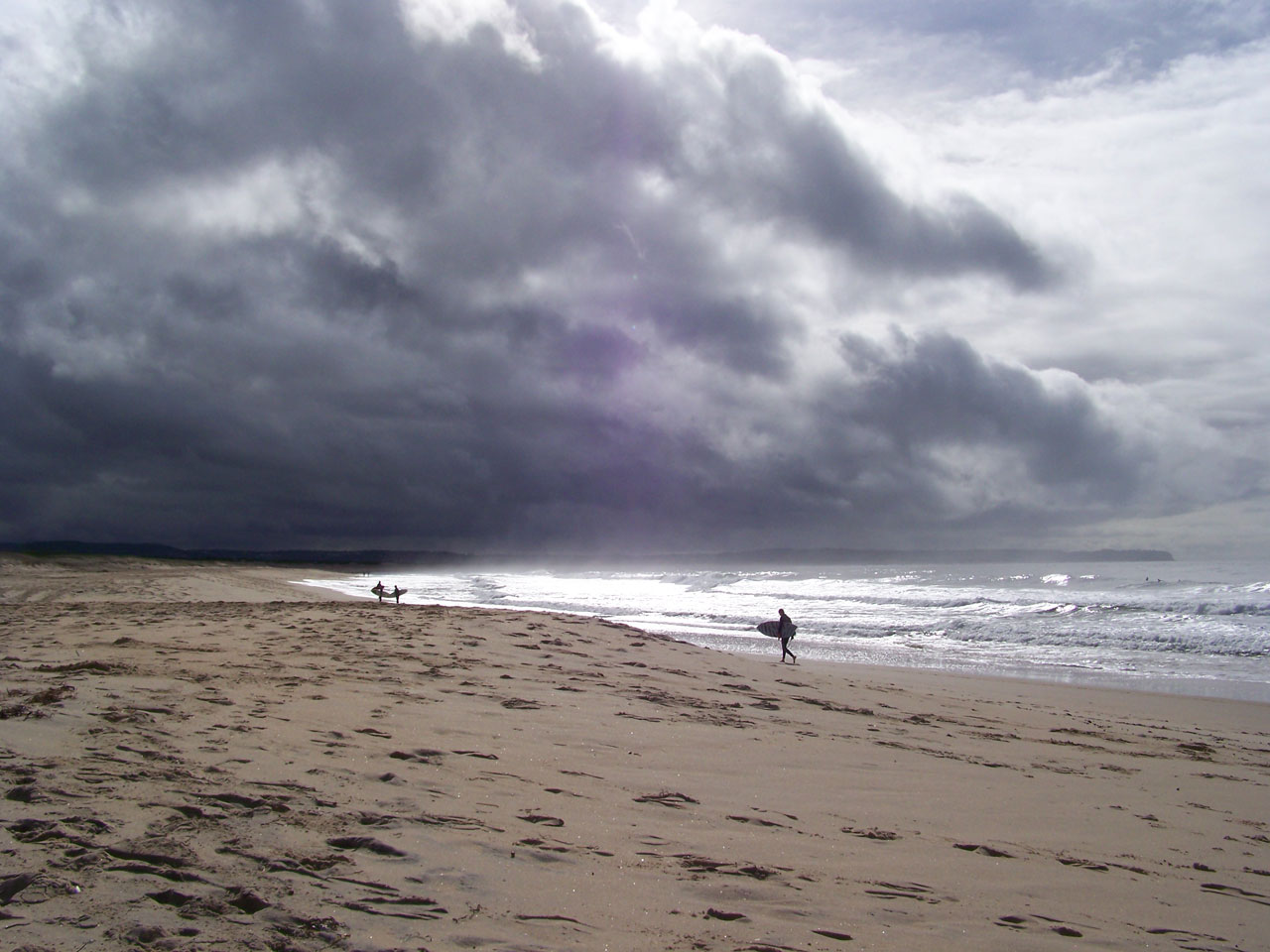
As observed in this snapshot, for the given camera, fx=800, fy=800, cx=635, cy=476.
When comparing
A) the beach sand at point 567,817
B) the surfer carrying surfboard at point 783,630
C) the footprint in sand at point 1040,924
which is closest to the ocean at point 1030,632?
the surfer carrying surfboard at point 783,630

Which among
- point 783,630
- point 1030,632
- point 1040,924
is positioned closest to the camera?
point 1040,924

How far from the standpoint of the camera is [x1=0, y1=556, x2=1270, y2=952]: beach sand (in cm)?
341

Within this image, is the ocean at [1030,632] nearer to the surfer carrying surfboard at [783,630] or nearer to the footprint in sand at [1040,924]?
the surfer carrying surfboard at [783,630]

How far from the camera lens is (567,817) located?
482cm

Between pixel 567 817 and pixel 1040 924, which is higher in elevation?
pixel 567 817

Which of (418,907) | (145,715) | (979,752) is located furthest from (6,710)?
(979,752)

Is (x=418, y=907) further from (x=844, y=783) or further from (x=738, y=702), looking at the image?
(x=738, y=702)

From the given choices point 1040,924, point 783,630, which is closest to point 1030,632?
point 783,630

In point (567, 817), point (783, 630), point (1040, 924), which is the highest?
point (783, 630)

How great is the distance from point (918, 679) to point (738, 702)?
6.46m

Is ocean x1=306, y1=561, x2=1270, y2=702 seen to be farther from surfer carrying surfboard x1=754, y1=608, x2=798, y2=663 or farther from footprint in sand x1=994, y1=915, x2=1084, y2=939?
footprint in sand x1=994, y1=915, x2=1084, y2=939

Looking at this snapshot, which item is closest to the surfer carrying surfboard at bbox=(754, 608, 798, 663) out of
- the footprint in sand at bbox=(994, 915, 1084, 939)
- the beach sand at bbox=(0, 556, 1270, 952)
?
the beach sand at bbox=(0, 556, 1270, 952)

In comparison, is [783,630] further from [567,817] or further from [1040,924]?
[1040,924]

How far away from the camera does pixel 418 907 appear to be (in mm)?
3447
